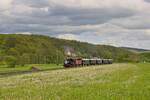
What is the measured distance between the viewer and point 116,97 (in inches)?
776

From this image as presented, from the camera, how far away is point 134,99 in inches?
757

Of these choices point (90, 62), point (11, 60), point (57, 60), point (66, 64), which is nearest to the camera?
point (66, 64)

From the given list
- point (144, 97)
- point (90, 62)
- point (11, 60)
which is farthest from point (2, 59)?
point (144, 97)

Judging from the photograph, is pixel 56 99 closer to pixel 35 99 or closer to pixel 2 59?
pixel 35 99

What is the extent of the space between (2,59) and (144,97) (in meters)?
122

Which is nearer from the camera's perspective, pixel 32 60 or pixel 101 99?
pixel 101 99

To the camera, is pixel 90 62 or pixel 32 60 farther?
pixel 32 60

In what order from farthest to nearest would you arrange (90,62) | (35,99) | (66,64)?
(90,62), (66,64), (35,99)

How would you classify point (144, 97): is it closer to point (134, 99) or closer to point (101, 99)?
point (134, 99)

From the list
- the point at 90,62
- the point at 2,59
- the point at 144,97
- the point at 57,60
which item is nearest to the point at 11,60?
the point at 2,59

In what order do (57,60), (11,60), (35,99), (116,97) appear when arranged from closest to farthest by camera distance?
(35,99) → (116,97) → (11,60) → (57,60)

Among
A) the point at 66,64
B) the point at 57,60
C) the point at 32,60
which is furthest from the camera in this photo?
the point at 57,60

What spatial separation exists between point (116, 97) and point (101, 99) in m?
1.04

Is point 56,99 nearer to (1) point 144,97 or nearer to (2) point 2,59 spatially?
(1) point 144,97
